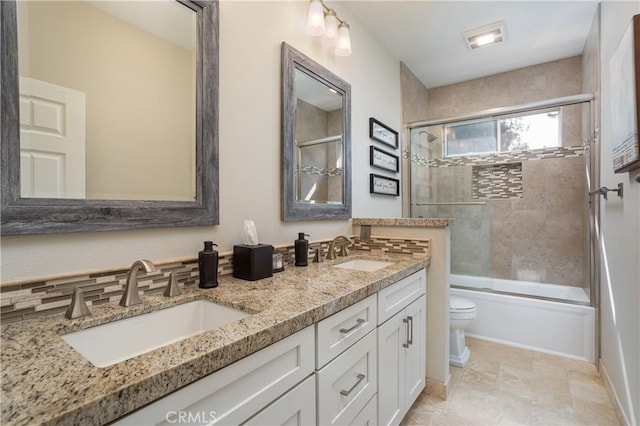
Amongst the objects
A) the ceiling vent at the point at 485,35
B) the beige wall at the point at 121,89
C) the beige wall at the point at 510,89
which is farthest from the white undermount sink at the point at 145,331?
the beige wall at the point at 510,89

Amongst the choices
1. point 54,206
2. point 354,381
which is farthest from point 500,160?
point 54,206

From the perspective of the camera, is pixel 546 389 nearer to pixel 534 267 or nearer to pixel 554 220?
pixel 534 267

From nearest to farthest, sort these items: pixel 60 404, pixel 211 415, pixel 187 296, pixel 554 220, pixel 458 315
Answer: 1. pixel 60 404
2. pixel 211 415
3. pixel 187 296
4. pixel 458 315
5. pixel 554 220

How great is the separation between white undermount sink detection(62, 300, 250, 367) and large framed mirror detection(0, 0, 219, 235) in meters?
0.30

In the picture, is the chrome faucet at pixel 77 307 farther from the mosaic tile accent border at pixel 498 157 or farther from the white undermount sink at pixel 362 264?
the mosaic tile accent border at pixel 498 157

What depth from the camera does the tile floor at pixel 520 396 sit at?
64.3 inches

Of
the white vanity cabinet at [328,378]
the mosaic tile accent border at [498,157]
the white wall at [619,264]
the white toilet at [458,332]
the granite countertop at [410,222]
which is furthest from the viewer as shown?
the mosaic tile accent border at [498,157]

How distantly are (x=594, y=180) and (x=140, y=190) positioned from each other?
295 centimetres

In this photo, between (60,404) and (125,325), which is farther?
(125,325)

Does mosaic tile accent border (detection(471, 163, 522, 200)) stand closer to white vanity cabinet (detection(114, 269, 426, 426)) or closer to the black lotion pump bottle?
white vanity cabinet (detection(114, 269, 426, 426))

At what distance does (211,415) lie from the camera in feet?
2.03

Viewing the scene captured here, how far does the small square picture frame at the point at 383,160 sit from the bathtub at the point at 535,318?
1.27 m

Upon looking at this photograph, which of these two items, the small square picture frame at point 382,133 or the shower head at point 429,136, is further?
the shower head at point 429,136

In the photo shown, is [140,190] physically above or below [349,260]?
above
